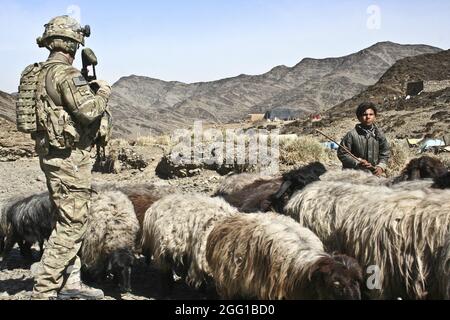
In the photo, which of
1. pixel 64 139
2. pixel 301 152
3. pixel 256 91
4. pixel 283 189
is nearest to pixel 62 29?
pixel 64 139

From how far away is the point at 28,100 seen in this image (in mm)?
4832

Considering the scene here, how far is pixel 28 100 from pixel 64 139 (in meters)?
0.46

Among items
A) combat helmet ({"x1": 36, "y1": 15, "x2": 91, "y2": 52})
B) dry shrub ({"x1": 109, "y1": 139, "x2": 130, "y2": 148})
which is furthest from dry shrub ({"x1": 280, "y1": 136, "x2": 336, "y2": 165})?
combat helmet ({"x1": 36, "y1": 15, "x2": 91, "y2": 52})

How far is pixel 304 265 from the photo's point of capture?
14.0ft

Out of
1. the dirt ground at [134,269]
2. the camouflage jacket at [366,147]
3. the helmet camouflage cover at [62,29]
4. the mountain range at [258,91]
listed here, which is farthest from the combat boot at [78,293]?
the mountain range at [258,91]

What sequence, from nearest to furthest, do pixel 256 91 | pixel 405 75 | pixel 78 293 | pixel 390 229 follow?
pixel 390 229, pixel 78 293, pixel 405 75, pixel 256 91

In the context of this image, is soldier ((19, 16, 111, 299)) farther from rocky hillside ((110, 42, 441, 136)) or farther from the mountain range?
rocky hillside ((110, 42, 441, 136))

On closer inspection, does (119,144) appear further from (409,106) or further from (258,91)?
(258,91)

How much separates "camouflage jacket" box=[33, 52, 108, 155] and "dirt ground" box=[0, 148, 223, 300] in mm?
1686

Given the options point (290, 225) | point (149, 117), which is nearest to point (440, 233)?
point (290, 225)

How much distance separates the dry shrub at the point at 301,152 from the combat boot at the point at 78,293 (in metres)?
8.52

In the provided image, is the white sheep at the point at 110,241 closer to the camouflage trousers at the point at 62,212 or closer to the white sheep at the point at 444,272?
the camouflage trousers at the point at 62,212

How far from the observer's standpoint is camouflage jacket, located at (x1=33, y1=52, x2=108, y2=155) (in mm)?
4785

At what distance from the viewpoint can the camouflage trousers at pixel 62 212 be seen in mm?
4898
